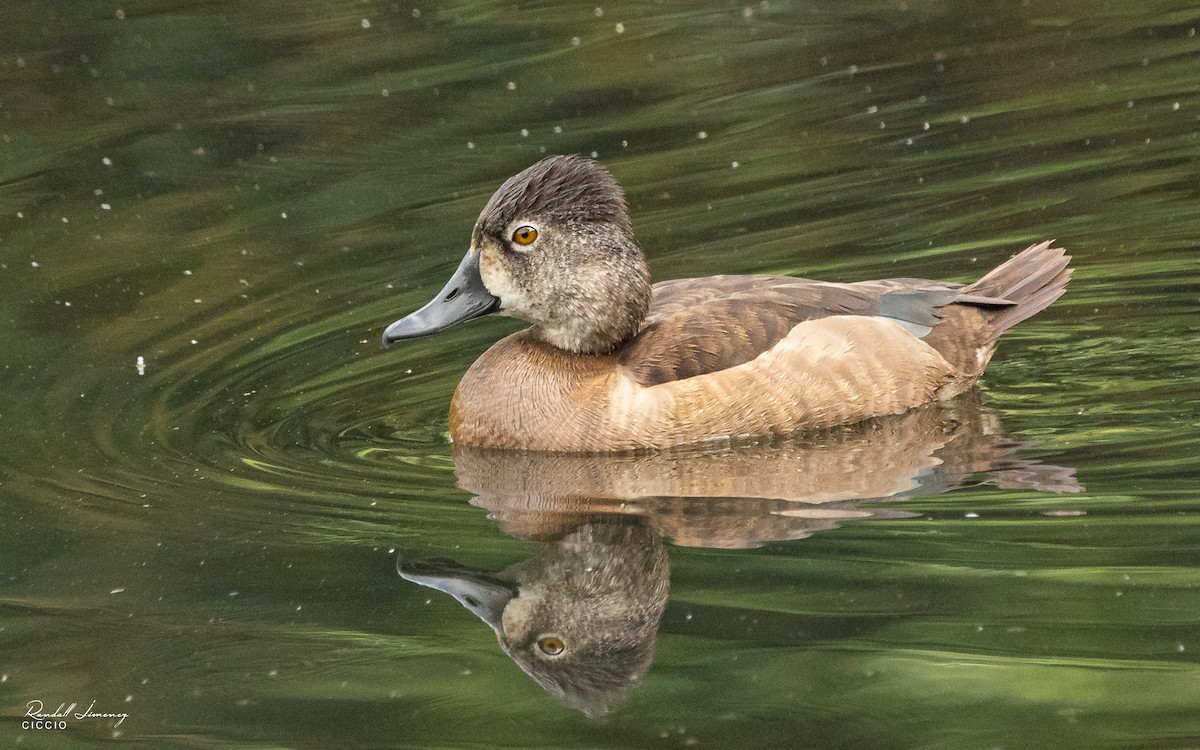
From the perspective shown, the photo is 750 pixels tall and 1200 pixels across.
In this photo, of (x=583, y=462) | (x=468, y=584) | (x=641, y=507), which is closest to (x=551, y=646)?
(x=468, y=584)

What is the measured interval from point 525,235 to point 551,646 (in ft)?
8.69

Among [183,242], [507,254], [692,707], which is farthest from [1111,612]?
[183,242]

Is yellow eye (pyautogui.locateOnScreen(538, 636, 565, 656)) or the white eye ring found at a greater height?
the white eye ring

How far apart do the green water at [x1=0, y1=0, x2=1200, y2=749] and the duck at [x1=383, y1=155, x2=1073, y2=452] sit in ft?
0.68

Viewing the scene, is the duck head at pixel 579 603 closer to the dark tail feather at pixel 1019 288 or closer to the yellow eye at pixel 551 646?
the yellow eye at pixel 551 646

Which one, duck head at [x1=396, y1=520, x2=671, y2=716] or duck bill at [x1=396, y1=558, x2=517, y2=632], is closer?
duck head at [x1=396, y1=520, x2=671, y2=716]

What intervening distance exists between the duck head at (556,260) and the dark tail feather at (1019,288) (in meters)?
1.69

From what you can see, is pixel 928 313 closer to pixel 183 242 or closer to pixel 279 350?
pixel 279 350

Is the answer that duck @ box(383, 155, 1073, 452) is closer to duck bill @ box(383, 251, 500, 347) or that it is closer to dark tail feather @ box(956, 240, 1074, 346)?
duck bill @ box(383, 251, 500, 347)

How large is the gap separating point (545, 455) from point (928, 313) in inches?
77.6

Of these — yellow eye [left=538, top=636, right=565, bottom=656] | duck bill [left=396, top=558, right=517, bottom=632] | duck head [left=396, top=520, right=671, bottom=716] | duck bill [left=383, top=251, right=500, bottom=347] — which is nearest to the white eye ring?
duck bill [left=383, top=251, right=500, bottom=347]

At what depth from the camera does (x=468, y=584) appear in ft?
19.6

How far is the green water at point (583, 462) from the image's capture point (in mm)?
5211

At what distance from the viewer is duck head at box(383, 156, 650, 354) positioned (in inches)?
304
